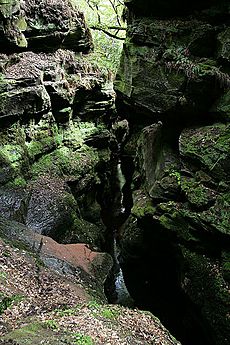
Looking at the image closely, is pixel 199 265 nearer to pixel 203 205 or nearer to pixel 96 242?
pixel 203 205

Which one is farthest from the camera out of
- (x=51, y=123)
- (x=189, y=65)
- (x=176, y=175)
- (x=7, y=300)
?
(x=51, y=123)

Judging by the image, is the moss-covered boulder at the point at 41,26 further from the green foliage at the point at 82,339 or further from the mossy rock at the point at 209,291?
the green foliage at the point at 82,339

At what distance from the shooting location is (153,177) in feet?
50.4

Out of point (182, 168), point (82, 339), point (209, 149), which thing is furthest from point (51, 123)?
point (82, 339)

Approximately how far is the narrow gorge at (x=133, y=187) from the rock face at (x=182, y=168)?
0.05 metres

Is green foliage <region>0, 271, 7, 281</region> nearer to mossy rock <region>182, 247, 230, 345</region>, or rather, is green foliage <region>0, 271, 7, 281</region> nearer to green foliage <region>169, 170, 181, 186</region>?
mossy rock <region>182, 247, 230, 345</region>

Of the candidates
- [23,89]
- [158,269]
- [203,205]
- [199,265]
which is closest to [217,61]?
[203,205]

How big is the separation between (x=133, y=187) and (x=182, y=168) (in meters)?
6.00

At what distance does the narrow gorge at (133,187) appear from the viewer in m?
8.83

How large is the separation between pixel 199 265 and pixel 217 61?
22.5ft

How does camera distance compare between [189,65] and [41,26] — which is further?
[41,26]

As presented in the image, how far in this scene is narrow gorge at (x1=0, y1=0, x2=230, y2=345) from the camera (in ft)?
29.0

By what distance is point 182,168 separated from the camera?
43.5 feet

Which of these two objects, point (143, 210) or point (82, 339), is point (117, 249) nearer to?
point (143, 210)
